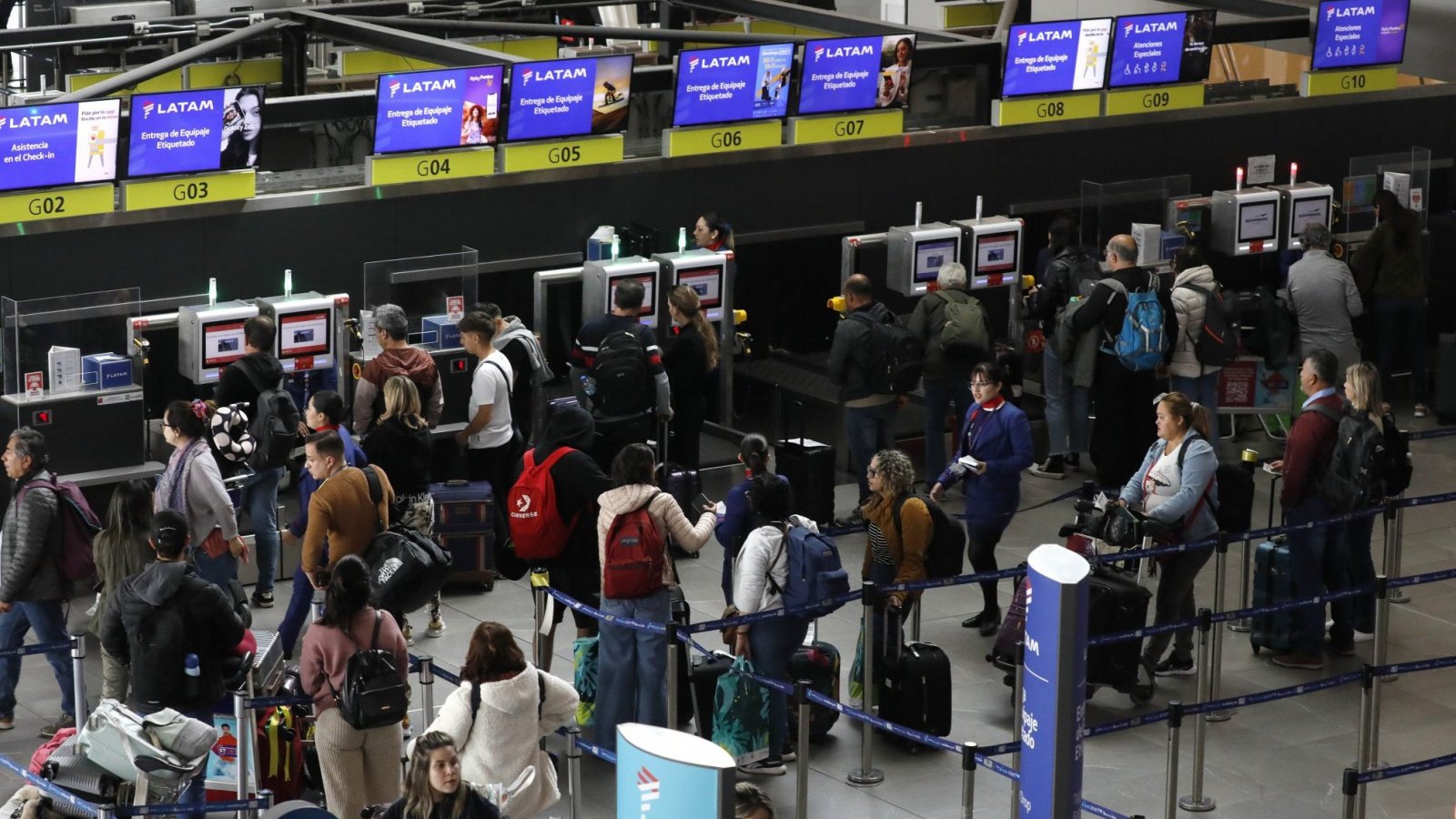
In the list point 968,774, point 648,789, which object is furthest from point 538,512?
point 648,789

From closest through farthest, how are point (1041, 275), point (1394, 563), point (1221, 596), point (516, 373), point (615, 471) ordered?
point (615, 471) < point (1221, 596) < point (1394, 563) < point (516, 373) < point (1041, 275)

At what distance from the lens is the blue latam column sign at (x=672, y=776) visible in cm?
498

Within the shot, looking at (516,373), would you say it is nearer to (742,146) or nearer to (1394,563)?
(742,146)

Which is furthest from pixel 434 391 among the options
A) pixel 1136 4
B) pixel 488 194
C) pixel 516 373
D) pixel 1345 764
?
pixel 1136 4

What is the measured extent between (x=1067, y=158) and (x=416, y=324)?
4912mm

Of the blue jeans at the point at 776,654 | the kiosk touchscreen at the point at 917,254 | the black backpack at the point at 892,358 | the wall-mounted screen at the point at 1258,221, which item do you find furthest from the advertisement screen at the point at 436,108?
the wall-mounted screen at the point at 1258,221

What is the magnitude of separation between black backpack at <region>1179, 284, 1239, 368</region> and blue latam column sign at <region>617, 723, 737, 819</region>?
779 centimetres

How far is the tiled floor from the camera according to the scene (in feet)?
28.2

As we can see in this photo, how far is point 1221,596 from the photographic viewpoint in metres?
9.66

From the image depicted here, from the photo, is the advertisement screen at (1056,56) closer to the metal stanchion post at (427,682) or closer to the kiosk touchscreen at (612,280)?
the kiosk touchscreen at (612,280)

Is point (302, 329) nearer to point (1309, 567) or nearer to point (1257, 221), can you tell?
point (1309, 567)

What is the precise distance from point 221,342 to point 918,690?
14.3ft

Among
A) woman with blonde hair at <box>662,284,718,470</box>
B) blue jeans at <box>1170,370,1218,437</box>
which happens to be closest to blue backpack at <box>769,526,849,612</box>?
woman with blonde hair at <box>662,284,718,470</box>

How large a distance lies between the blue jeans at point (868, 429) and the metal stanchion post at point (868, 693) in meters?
3.01
